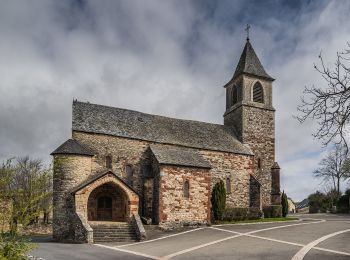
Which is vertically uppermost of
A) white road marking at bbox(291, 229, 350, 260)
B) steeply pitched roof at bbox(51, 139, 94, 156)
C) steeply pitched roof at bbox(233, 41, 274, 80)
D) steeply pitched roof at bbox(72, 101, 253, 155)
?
steeply pitched roof at bbox(233, 41, 274, 80)

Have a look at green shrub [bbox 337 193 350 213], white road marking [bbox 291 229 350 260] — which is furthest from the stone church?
green shrub [bbox 337 193 350 213]

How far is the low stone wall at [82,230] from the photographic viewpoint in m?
23.4

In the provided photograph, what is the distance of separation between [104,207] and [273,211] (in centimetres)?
1625

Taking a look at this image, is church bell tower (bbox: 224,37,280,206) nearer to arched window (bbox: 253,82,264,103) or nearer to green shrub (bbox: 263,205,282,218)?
arched window (bbox: 253,82,264,103)

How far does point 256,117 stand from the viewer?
39844 millimetres

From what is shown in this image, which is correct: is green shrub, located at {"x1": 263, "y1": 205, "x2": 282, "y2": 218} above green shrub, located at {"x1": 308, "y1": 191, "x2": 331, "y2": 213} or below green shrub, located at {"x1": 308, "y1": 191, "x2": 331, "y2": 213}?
above

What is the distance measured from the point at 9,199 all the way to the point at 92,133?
1896cm

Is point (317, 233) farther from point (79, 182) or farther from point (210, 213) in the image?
point (79, 182)

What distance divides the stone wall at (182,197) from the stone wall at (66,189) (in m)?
6.03

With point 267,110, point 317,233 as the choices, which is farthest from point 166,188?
point 267,110

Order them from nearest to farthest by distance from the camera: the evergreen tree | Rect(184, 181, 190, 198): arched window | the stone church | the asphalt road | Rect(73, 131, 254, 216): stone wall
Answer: the asphalt road < the stone church < Rect(73, 131, 254, 216): stone wall < Rect(184, 181, 190, 198): arched window < the evergreen tree

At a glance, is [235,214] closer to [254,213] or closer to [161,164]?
[254,213]

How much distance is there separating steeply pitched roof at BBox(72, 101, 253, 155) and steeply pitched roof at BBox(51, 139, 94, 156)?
1.69 m

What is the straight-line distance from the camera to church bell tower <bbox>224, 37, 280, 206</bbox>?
38.5m
